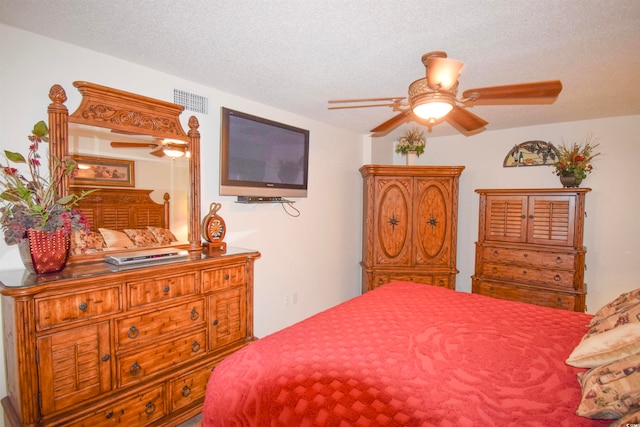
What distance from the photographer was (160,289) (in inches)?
74.4

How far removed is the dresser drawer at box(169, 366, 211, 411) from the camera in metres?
1.95

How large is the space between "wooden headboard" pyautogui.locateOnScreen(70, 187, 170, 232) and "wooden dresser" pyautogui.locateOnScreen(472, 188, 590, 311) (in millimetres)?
3547

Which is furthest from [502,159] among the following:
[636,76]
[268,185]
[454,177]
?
[268,185]

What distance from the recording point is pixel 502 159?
4043 mm

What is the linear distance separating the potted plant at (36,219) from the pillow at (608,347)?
2.46m

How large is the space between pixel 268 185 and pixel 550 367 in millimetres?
2391

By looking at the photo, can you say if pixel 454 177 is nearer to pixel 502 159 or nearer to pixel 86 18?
pixel 502 159

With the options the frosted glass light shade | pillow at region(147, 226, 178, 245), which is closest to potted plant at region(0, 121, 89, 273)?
pillow at region(147, 226, 178, 245)

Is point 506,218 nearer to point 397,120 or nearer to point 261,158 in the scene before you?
point 397,120

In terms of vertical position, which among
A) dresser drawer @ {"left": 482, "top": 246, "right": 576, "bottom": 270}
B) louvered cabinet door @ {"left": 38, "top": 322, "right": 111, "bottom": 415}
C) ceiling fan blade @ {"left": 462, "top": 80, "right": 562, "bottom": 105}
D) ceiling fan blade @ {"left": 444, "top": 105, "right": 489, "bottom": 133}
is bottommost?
louvered cabinet door @ {"left": 38, "top": 322, "right": 111, "bottom": 415}

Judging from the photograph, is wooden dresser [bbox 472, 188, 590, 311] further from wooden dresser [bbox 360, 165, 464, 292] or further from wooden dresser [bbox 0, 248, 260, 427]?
wooden dresser [bbox 0, 248, 260, 427]

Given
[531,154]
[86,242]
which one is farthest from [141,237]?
[531,154]

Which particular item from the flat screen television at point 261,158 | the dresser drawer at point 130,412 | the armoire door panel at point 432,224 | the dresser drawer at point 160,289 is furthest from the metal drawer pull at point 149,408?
the armoire door panel at point 432,224

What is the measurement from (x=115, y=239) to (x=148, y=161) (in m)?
0.60
